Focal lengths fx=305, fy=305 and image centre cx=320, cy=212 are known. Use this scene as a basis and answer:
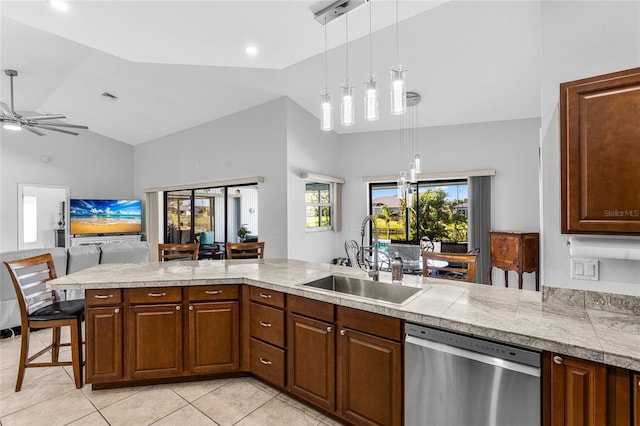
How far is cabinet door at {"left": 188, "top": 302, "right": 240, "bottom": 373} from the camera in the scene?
2430 mm

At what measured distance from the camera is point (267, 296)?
2.33m

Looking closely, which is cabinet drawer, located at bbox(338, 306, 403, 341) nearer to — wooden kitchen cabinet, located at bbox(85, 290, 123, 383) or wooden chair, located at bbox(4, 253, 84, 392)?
wooden kitchen cabinet, located at bbox(85, 290, 123, 383)

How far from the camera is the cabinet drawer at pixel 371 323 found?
170 centimetres

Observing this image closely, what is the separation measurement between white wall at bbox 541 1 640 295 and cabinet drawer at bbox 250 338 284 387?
6.09 ft

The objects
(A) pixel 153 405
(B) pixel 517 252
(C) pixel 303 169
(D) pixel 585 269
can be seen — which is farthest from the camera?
(C) pixel 303 169

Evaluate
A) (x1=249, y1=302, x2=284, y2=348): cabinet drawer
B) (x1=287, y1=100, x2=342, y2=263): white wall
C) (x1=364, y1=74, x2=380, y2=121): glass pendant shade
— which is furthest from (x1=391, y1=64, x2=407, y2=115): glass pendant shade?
(x1=287, y1=100, x2=342, y2=263): white wall

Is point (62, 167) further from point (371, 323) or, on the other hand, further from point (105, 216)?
point (371, 323)

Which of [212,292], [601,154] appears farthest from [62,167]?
[601,154]

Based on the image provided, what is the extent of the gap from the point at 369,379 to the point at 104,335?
2.03m

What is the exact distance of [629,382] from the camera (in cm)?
116

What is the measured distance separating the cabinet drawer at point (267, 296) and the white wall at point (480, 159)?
381 centimetres

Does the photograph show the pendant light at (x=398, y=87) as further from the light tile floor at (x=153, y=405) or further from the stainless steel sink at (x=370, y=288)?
the light tile floor at (x=153, y=405)

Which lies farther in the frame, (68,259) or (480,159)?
(480,159)

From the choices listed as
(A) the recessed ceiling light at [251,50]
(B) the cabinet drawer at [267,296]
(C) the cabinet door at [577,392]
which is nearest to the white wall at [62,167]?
(A) the recessed ceiling light at [251,50]
